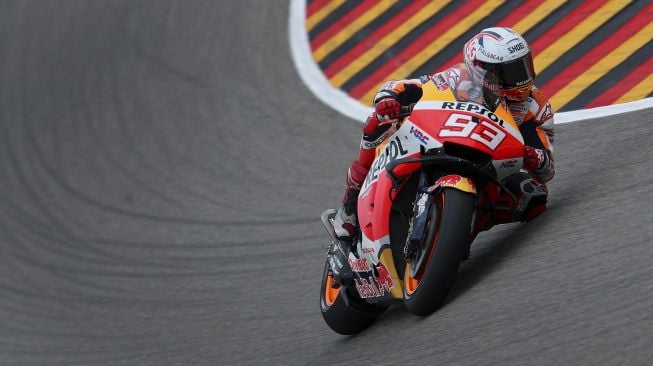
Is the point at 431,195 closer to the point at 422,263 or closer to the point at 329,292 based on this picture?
the point at 422,263

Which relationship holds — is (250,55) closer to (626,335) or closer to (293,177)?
(293,177)

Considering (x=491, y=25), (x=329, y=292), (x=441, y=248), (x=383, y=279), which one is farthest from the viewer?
(x=491, y=25)

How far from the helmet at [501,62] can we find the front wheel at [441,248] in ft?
2.60

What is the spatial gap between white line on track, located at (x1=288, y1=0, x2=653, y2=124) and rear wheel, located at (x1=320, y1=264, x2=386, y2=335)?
2702 mm

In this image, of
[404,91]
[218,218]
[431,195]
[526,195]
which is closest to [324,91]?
[218,218]

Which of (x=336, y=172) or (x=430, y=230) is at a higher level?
(x=430, y=230)

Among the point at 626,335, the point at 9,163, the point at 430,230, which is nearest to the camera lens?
the point at 626,335

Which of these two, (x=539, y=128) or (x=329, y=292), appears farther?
(x=329, y=292)

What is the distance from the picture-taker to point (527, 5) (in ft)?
35.0

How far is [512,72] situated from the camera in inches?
240

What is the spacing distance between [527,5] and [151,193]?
3.87 m

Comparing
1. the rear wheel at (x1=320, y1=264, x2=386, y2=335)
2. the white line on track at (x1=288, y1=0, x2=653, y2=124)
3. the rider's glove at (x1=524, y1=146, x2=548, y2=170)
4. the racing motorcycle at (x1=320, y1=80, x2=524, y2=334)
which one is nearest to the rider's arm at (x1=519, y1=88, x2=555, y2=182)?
the rider's glove at (x1=524, y1=146, x2=548, y2=170)

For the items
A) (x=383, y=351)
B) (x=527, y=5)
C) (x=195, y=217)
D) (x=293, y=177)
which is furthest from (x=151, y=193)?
(x=383, y=351)

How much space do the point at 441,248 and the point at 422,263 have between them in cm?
24
